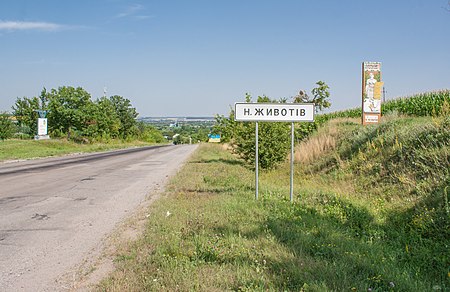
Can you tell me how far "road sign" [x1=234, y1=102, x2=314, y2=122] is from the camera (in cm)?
798

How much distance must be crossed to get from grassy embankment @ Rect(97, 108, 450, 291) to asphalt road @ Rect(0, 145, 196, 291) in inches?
32.9

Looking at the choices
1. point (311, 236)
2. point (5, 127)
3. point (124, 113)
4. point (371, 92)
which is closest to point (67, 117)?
point (5, 127)

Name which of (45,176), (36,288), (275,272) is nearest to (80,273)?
(36,288)

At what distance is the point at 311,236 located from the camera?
5105 millimetres

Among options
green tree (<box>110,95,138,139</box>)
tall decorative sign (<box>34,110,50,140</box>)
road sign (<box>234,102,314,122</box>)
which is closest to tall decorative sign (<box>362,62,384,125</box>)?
road sign (<box>234,102,314,122</box>)

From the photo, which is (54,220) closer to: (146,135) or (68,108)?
(68,108)

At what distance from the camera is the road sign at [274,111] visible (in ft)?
26.2

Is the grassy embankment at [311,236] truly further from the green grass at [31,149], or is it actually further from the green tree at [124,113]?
the green tree at [124,113]

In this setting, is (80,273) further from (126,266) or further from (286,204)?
(286,204)

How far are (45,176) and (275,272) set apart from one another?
1339 cm

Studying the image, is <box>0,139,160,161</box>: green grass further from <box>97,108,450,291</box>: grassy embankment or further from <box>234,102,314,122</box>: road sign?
<box>234,102,314,122</box>: road sign

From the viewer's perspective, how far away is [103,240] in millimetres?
5914

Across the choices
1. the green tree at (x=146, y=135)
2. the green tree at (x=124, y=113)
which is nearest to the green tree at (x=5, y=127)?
the green tree at (x=124, y=113)

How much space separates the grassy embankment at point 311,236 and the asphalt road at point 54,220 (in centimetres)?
84
